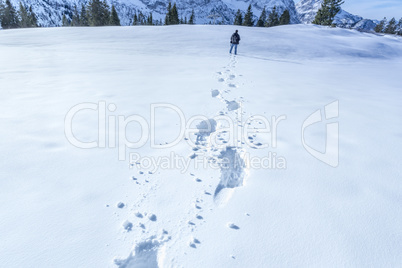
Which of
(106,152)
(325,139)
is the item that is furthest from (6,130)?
(325,139)

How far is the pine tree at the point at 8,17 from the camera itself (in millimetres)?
46500

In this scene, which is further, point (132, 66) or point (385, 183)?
point (132, 66)

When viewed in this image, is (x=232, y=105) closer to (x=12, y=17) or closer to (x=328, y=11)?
(x=328, y=11)

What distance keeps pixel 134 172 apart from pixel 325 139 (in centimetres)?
350

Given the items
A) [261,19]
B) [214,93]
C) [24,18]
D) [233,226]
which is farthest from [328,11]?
[24,18]

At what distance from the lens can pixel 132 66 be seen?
29.9 feet

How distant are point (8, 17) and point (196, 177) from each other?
69.5 m

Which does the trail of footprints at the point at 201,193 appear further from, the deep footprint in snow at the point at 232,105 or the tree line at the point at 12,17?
the tree line at the point at 12,17

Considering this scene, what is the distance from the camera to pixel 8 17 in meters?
47.2

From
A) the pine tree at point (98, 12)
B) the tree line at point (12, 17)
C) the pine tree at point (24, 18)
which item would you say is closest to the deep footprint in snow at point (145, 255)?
the pine tree at point (98, 12)

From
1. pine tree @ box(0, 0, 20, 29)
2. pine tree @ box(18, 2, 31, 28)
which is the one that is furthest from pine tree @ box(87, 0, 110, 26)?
pine tree @ box(0, 0, 20, 29)

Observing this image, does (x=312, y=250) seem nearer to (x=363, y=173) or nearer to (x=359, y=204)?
(x=359, y=204)

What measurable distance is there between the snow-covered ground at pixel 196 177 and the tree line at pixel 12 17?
62471 mm

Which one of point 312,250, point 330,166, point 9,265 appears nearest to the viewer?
point 9,265
